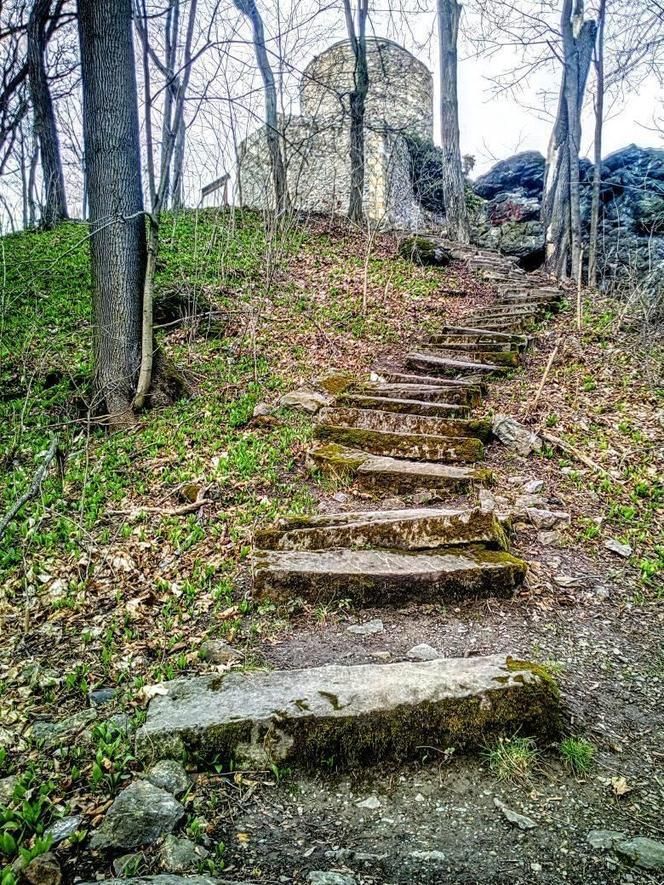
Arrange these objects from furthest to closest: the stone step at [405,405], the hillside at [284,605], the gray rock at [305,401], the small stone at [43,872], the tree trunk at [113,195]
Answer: the gray rock at [305,401] → the tree trunk at [113,195] → the stone step at [405,405] → the hillside at [284,605] → the small stone at [43,872]

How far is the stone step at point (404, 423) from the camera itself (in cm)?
487

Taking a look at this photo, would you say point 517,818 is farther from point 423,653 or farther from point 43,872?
point 43,872

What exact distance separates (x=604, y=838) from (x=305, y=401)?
4487 millimetres

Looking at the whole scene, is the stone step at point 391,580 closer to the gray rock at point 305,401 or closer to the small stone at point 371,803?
the small stone at point 371,803

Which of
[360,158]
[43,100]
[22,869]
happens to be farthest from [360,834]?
[43,100]

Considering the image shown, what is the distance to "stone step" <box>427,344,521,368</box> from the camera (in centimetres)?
668

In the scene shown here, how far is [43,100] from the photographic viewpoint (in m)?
12.5

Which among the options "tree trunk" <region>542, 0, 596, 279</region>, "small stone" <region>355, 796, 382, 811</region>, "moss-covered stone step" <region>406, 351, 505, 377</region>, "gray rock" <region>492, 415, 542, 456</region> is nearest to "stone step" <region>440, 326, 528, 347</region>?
"moss-covered stone step" <region>406, 351, 505, 377</region>

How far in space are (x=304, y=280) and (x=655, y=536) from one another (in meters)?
7.85

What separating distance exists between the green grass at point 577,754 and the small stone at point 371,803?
0.75 m

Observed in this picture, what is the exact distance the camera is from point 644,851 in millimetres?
1642

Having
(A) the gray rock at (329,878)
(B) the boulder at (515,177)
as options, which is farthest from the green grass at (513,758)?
(B) the boulder at (515,177)

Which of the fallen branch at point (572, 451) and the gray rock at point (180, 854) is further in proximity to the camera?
the fallen branch at point (572, 451)

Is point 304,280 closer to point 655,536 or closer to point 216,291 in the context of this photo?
point 216,291
